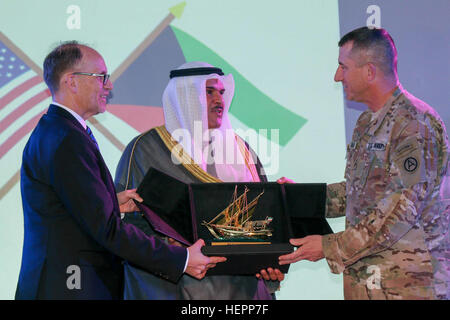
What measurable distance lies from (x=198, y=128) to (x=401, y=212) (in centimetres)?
120

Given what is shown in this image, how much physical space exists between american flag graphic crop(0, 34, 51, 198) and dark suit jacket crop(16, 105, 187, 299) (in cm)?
118

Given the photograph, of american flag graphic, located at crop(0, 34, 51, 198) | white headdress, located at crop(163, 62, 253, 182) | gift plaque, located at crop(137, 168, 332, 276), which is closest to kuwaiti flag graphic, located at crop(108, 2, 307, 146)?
white headdress, located at crop(163, 62, 253, 182)

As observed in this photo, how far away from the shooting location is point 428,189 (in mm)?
2357

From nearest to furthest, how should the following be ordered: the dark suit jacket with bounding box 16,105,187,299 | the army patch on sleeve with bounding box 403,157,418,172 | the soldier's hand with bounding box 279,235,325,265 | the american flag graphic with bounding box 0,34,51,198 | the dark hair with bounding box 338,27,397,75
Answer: the dark suit jacket with bounding box 16,105,187,299 → the army patch on sleeve with bounding box 403,157,418,172 → the soldier's hand with bounding box 279,235,325,265 → the dark hair with bounding box 338,27,397,75 → the american flag graphic with bounding box 0,34,51,198

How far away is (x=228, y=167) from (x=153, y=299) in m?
0.83

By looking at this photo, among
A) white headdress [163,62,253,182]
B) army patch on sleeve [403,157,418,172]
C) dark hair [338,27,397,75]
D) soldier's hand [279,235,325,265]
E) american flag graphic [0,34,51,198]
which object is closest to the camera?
army patch on sleeve [403,157,418,172]

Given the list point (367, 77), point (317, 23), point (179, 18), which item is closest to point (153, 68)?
point (179, 18)

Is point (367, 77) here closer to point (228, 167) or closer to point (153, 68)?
point (228, 167)

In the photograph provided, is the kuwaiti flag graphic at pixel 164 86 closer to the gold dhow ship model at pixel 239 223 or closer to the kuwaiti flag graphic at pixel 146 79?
the kuwaiti flag graphic at pixel 146 79

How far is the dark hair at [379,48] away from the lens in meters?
2.56

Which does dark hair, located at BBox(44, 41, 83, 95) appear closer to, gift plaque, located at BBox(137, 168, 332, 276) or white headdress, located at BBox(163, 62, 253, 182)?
gift plaque, located at BBox(137, 168, 332, 276)

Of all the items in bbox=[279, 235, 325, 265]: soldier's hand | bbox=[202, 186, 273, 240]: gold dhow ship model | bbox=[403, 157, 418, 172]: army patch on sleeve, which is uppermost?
bbox=[403, 157, 418, 172]: army patch on sleeve

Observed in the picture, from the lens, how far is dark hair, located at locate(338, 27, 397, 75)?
2.56m

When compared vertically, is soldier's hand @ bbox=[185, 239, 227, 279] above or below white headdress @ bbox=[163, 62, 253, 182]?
below
